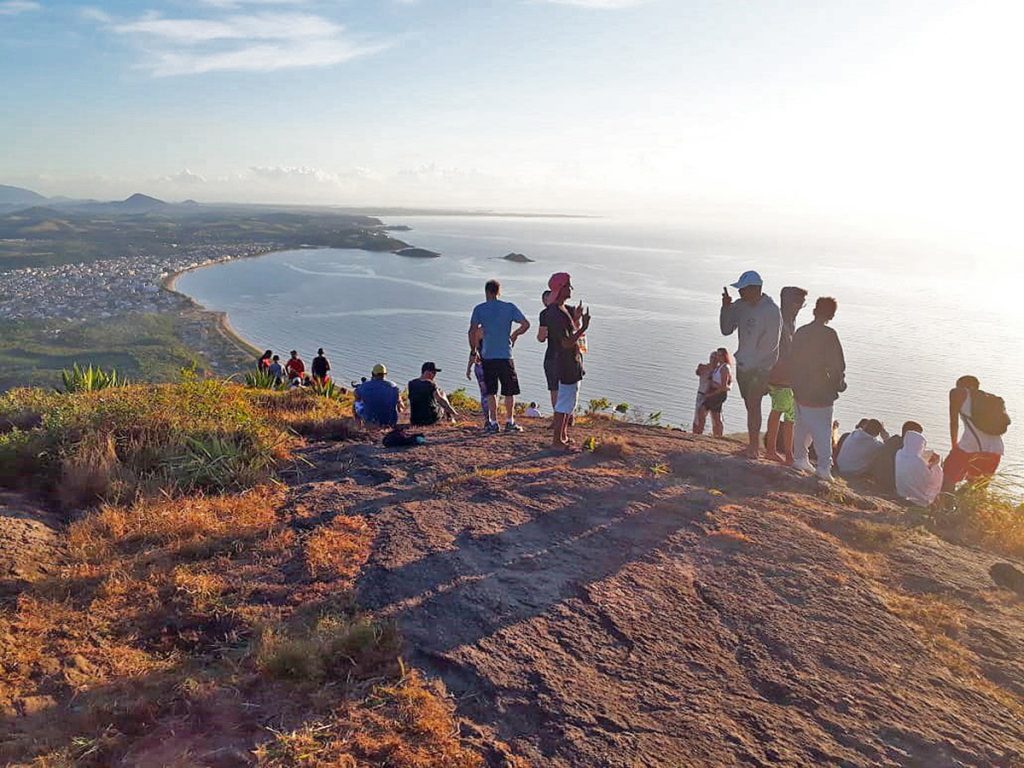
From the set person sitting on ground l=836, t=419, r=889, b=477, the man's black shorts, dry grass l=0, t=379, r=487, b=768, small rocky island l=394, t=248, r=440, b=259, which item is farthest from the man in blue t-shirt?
small rocky island l=394, t=248, r=440, b=259

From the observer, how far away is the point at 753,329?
636 centimetres

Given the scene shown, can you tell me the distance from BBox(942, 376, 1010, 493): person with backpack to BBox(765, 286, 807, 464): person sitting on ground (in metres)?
1.53

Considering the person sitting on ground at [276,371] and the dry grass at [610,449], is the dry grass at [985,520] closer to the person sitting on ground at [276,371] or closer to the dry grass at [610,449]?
the dry grass at [610,449]

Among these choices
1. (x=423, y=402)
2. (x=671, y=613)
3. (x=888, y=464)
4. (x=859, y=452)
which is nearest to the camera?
(x=671, y=613)

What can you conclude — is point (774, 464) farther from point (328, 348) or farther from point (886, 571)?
point (328, 348)

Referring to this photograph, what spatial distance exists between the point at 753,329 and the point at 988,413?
2.60 metres

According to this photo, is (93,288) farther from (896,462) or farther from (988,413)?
(988,413)

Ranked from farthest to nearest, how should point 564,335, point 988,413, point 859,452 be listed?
1. point 859,452
2. point 988,413
3. point 564,335

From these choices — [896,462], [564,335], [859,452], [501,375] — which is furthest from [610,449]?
[859,452]

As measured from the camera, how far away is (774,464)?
6.60m

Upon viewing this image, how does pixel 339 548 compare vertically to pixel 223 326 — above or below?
above

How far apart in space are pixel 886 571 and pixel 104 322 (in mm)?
53960

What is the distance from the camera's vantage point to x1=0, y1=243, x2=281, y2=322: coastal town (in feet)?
167

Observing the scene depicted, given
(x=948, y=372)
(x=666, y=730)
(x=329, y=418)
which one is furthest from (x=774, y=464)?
(x=948, y=372)
